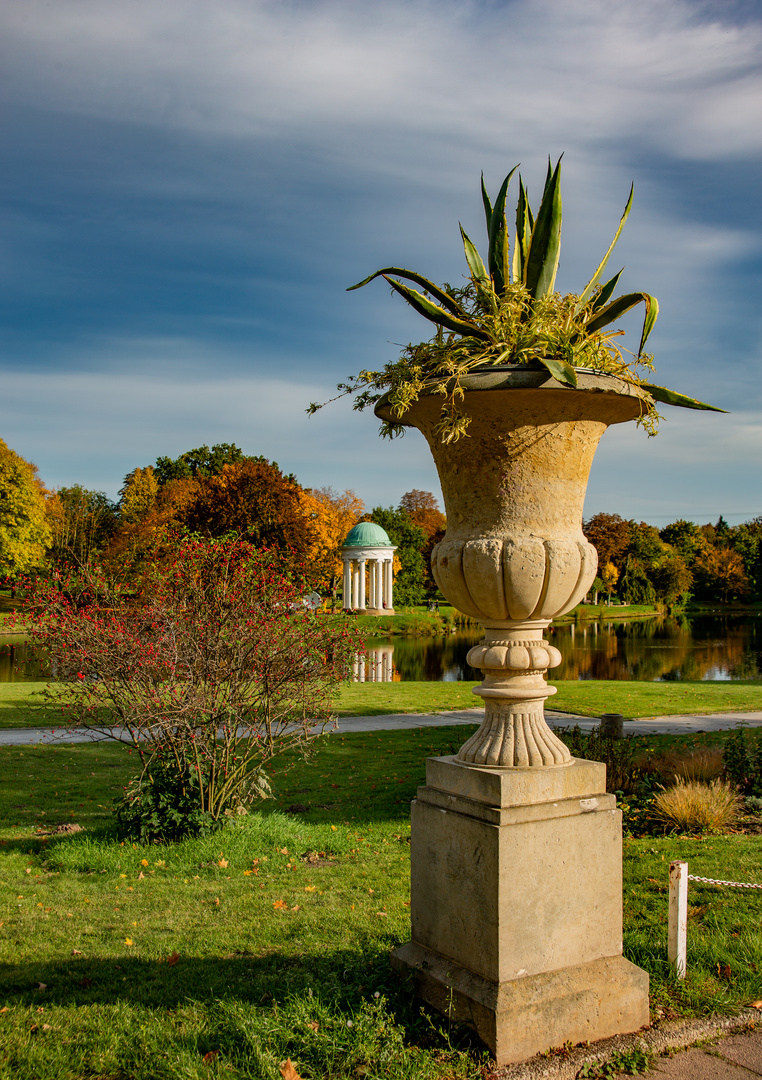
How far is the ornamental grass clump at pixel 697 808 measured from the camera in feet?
23.6

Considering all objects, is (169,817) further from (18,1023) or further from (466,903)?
Answer: (466,903)

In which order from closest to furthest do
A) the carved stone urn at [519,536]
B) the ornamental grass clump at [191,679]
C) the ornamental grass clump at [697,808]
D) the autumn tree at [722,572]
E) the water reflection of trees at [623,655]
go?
the carved stone urn at [519,536]
the ornamental grass clump at [191,679]
the ornamental grass clump at [697,808]
the water reflection of trees at [623,655]
the autumn tree at [722,572]

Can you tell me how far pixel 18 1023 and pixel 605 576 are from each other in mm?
72836

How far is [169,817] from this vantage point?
270 inches

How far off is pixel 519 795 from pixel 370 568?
5436cm

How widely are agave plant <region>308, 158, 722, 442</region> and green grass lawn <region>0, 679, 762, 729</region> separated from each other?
1047 cm

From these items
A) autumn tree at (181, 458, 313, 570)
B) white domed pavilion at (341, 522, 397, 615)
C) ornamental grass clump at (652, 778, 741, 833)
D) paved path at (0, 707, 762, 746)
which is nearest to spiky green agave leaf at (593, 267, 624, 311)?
ornamental grass clump at (652, 778, 741, 833)

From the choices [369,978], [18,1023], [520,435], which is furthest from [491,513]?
[18,1023]

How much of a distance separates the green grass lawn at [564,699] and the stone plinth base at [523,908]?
10082 mm

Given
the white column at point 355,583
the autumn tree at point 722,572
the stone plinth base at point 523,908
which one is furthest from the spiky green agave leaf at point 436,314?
the autumn tree at point 722,572

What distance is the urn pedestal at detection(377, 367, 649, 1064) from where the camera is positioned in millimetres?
3176

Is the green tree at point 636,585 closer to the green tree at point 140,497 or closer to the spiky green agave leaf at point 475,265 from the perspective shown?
the green tree at point 140,497

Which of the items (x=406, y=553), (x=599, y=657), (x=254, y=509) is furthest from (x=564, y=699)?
(x=406, y=553)

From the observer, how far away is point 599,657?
32188 millimetres
